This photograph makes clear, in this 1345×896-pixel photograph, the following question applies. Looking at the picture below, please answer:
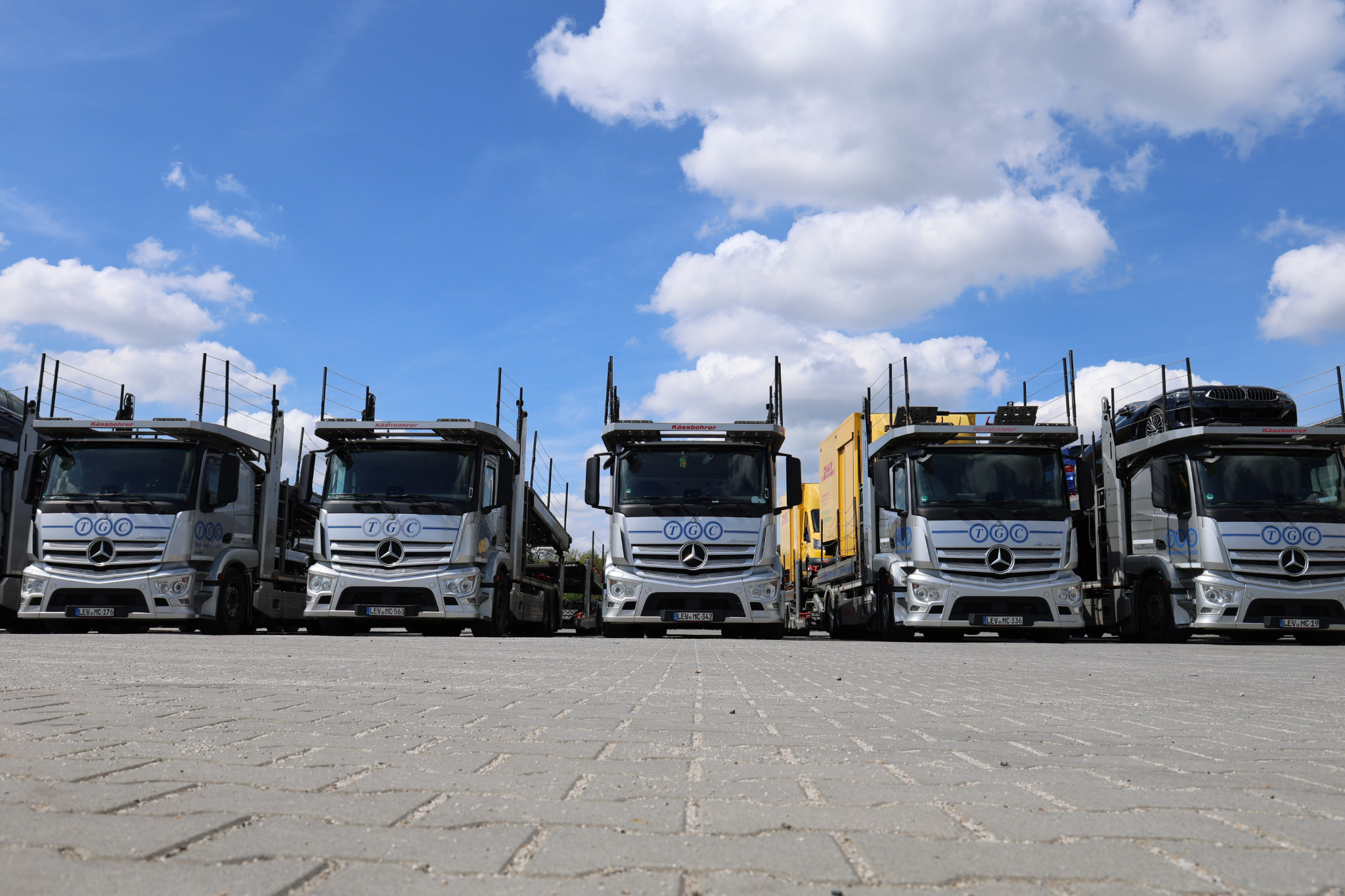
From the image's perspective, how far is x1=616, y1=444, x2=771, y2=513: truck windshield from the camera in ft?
49.9

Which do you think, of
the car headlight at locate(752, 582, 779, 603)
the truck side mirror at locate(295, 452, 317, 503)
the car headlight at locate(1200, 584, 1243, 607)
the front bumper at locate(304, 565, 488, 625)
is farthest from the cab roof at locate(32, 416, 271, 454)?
the car headlight at locate(1200, 584, 1243, 607)

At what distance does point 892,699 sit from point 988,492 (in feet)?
32.3

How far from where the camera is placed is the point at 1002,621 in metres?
14.7

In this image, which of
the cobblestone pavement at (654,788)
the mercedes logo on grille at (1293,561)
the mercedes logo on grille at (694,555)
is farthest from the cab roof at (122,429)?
the mercedes logo on grille at (1293,561)

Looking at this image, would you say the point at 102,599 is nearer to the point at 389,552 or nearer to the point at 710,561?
the point at 389,552

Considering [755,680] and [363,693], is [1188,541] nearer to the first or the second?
[755,680]

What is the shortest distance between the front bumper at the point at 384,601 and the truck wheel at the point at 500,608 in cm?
70

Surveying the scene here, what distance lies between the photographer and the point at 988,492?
49.6ft

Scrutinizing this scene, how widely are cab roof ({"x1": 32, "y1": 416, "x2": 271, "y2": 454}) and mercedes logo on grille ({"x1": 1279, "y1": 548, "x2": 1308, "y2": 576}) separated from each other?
15.0 m

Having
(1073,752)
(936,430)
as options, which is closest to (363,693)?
(1073,752)

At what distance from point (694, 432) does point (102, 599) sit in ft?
27.9

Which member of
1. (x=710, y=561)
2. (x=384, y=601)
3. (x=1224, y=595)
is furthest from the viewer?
(x=384, y=601)

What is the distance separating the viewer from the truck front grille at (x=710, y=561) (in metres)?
14.9

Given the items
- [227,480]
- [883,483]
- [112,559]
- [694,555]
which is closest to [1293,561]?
[883,483]
